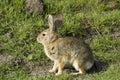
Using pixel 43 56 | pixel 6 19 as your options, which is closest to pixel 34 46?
pixel 43 56

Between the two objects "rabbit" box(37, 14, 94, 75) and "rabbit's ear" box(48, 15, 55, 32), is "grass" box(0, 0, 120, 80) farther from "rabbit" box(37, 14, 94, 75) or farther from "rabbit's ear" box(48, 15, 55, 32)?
"rabbit's ear" box(48, 15, 55, 32)

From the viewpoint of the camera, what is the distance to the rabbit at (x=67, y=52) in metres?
7.01

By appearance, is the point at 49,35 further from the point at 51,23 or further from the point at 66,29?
the point at 66,29

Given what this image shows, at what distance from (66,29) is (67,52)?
1236 millimetres

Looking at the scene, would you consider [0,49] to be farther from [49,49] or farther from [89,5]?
[89,5]

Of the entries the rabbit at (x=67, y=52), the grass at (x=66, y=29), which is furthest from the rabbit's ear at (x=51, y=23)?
the grass at (x=66, y=29)

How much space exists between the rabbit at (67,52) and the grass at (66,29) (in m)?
0.19

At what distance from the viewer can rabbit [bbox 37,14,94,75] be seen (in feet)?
23.0

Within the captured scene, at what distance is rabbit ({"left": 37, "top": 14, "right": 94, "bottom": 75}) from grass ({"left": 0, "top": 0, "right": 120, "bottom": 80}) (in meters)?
0.19

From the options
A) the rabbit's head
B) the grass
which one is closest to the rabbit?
the rabbit's head

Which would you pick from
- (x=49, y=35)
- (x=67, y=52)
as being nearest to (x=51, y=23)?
(x=49, y=35)

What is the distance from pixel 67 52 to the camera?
7.04m

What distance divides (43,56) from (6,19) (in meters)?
1.25

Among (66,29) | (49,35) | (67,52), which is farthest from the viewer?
(66,29)
